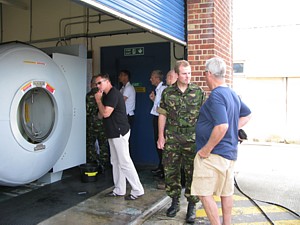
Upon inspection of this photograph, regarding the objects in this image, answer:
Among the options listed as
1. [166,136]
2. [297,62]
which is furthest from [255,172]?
[297,62]

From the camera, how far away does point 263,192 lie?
5.36 metres

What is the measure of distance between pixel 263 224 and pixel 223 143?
1.50 metres

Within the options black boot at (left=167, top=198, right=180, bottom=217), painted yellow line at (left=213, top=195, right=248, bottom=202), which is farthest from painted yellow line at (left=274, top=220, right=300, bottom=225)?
black boot at (left=167, top=198, right=180, bottom=217)

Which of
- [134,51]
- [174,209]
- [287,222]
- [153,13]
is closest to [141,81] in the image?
A: [134,51]

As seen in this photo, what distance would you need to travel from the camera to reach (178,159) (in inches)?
161

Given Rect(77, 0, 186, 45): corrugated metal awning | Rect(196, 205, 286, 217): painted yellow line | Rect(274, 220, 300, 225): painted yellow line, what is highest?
Rect(77, 0, 186, 45): corrugated metal awning

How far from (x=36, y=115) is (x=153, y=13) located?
98.5 inches

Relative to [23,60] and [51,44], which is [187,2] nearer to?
[23,60]

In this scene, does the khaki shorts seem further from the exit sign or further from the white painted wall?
the exit sign

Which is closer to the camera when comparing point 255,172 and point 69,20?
point 255,172

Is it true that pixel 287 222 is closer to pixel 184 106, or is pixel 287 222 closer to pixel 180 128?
pixel 180 128

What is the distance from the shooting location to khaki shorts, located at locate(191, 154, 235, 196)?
3191 millimetres

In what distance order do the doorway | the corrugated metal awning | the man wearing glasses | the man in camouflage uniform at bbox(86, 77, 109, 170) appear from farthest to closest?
the doorway
the man in camouflage uniform at bbox(86, 77, 109, 170)
the man wearing glasses
the corrugated metal awning

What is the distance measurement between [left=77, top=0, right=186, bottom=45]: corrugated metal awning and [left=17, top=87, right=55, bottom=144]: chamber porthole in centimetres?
196
